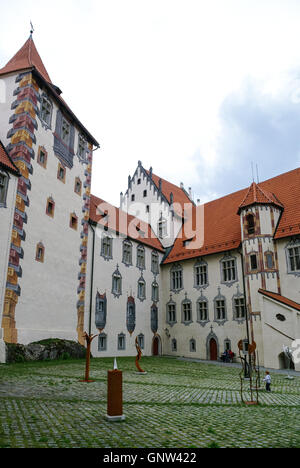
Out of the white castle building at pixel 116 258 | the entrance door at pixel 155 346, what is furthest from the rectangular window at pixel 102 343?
the entrance door at pixel 155 346

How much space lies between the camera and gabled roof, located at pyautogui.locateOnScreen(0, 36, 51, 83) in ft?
78.3

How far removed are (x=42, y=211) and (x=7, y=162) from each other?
3.74 m

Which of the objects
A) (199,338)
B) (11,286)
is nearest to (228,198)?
(199,338)

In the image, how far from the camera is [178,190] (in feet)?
150

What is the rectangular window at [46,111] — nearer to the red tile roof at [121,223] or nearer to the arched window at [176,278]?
the red tile roof at [121,223]

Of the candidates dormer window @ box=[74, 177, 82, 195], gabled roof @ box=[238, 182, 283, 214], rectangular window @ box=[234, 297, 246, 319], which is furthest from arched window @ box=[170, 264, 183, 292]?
dormer window @ box=[74, 177, 82, 195]

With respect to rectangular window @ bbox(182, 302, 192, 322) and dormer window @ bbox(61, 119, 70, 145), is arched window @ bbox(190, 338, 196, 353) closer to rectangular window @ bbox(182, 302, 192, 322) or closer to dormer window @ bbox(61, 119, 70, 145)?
rectangular window @ bbox(182, 302, 192, 322)

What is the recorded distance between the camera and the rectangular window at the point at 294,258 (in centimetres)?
2551

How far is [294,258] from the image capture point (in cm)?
2573

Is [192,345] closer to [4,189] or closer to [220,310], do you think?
[220,310]

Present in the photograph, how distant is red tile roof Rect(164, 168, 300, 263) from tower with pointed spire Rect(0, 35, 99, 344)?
11.2 metres

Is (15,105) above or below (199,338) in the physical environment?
above
